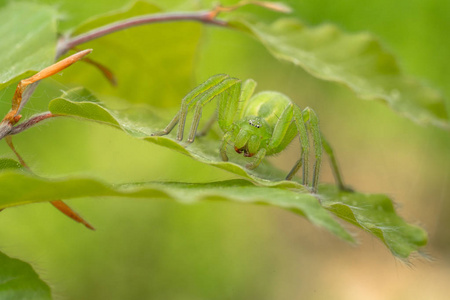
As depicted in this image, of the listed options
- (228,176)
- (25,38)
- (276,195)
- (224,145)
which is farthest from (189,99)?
(228,176)

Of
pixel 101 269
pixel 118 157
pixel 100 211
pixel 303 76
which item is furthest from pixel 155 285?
pixel 303 76

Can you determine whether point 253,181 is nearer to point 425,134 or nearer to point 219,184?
point 219,184

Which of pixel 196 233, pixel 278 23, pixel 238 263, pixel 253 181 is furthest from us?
pixel 238 263

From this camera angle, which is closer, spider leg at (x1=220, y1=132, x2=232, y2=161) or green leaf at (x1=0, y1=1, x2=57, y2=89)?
green leaf at (x1=0, y1=1, x2=57, y2=89)

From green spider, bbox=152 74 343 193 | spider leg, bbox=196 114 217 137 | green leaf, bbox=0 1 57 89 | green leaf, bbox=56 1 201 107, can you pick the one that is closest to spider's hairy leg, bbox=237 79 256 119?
green spider, bbox=152 74 343 193

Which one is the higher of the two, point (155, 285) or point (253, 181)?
point (253, 181)

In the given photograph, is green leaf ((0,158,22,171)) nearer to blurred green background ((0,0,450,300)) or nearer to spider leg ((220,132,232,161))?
spider leg ((220,132,232,161))

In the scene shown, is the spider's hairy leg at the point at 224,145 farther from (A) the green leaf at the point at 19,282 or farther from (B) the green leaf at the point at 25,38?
(A) the green leaf at the point at 19,282

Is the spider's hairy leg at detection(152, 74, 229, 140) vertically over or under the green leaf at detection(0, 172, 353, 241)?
under
